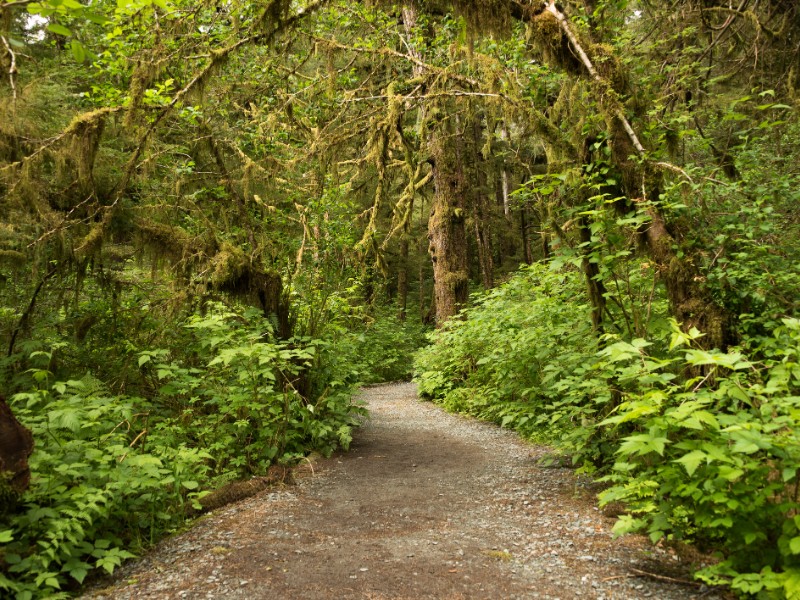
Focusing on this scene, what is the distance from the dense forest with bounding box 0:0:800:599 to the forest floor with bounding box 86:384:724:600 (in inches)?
12.5

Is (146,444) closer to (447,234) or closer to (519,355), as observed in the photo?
(519,355)

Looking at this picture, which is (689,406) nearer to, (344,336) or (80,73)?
(344,336)

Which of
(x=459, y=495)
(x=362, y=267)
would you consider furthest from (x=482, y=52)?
(x=459, y=495)

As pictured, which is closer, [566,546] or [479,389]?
[566,546]

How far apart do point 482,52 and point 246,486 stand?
7583mm

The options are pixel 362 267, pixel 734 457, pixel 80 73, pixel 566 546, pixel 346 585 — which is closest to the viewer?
pixel 734 457

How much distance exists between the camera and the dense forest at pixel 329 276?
3150mm

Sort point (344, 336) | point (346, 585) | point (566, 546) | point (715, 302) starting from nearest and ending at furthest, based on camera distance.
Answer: point (346, 585) < point (566, 546) < point (715, 302) < point (344, 336)

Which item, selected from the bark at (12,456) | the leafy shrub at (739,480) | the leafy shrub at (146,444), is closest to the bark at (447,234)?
the leafy shrub at (146,444)

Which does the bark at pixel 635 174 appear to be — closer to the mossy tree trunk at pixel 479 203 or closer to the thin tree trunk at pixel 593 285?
the thin tree trunk at pixel 593 285

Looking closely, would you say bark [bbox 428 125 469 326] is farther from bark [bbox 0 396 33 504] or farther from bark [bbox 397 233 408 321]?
bark [bbox 397 233 408 321]

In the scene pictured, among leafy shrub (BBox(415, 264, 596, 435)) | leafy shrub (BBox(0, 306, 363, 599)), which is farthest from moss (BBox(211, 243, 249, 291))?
leafy shrub (BBox(415, 264, 596, 435))

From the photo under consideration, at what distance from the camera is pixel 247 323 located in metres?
6.68

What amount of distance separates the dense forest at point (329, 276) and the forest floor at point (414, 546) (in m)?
0.32
